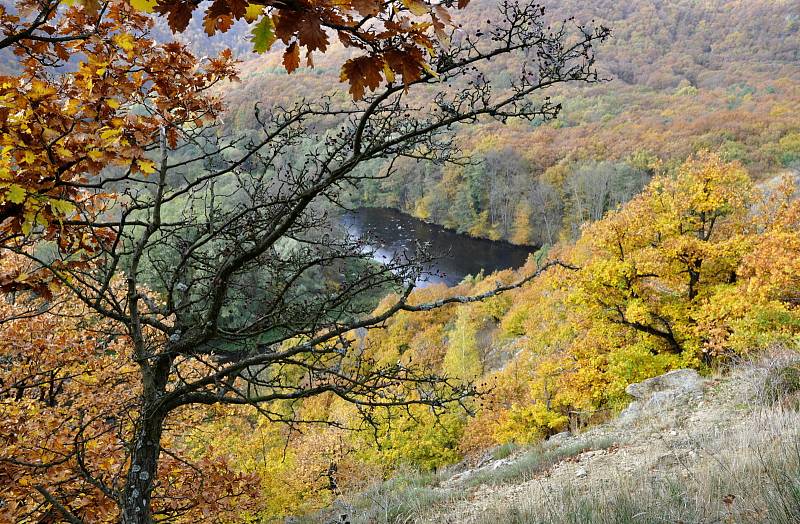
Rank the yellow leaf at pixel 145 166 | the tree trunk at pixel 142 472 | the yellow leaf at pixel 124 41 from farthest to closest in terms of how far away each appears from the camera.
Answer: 1. the tree trunk at pixel 142 472
2. the yellow leaf at pixel 145 166
3. the yellow leaf at pixel 124 41

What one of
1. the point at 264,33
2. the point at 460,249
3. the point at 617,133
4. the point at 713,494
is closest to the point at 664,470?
the point at 713,494

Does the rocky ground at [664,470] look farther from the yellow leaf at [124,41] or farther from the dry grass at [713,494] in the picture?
the yellow leaf at [124,41]

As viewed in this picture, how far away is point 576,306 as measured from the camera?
1585 centimetres

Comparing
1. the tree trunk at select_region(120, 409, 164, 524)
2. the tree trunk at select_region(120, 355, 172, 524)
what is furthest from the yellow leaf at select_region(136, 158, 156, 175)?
the tree trunk at select_region(120, 409, 164, 524)

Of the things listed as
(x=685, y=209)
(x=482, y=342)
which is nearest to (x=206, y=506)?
(x=685, y=209)

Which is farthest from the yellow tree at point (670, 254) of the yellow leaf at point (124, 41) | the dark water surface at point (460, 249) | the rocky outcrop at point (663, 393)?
the dark water surface at point (460, 249)

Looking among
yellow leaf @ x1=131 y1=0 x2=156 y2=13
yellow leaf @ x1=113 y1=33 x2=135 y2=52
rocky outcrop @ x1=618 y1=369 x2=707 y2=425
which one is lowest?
rocky outcrop @ x1=618 y1=369 x2=707 y2=425

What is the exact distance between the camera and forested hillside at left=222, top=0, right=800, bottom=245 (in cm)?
5194

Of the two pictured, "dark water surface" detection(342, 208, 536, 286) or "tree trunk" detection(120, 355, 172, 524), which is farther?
"dark water surface" detection(342, 208, 536, 286)

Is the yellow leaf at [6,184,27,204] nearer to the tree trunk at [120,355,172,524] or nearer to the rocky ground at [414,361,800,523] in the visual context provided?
the tree trunk at [120,355,172,524]

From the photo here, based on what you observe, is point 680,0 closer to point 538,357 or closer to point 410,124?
point 538,357

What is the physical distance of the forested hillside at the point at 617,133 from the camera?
51.9m

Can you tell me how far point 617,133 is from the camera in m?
70.6

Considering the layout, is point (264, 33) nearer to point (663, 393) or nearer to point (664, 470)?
point (664, 470)
